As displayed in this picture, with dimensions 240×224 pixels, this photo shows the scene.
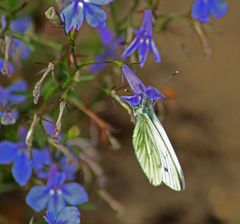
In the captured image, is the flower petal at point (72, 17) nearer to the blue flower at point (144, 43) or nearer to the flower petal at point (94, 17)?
the flower petal at point (94, 17)

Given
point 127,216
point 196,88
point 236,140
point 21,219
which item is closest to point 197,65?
point 196,88

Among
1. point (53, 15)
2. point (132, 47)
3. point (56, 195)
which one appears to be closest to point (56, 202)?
point (56, 195)

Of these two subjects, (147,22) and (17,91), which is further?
(17,91)

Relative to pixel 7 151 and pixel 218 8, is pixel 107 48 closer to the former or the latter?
pixel 218 8

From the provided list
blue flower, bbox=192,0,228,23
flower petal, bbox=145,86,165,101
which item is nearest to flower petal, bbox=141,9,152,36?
blue flower, bbox=192,0,228,23

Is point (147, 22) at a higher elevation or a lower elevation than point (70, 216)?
higher

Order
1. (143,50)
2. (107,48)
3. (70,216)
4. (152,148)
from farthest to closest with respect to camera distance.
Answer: (107,48)
(143,50)
(152,148)
(70,216)
